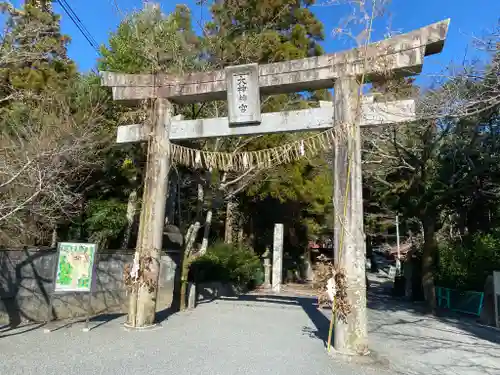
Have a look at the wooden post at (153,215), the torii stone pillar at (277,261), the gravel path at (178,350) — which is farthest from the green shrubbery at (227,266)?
the wooden post at (153,215)

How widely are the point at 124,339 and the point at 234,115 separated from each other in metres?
4.64

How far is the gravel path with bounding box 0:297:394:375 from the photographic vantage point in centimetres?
543

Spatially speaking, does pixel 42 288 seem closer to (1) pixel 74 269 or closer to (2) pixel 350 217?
(1) pixel 74 269

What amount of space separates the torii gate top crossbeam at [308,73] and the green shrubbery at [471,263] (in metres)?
7.62

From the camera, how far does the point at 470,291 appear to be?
12508mm

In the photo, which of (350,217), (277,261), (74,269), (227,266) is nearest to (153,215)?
(74,269)

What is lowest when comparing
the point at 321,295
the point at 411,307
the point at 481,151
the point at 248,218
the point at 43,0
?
the point at 411,307

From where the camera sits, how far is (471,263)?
12.6 metres

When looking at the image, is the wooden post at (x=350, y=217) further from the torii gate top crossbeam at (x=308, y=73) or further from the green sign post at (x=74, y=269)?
the green sign post at (x=74, y=269)

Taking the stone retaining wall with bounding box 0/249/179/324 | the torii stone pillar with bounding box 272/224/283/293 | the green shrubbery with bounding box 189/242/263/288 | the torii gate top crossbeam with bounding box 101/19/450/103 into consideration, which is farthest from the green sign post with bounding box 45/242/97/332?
the torii stone pillar with bounding box 272/224/283/293

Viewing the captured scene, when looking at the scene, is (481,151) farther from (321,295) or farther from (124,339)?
(124,339)

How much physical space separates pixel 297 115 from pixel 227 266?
10038 millimetres

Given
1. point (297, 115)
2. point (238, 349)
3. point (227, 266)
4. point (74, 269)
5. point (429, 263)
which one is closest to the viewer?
point (238, 349)

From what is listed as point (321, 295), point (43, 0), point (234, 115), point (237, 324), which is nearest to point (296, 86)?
point (234, 115)
